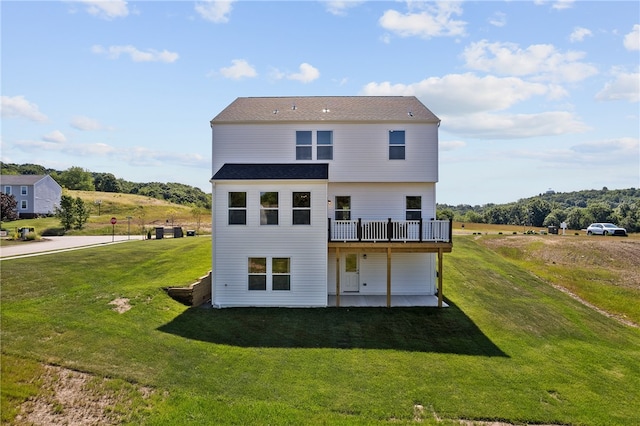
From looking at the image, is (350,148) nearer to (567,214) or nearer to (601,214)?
(601,214)

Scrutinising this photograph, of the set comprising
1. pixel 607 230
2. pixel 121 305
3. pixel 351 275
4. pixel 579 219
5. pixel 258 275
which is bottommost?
pixel 121 305

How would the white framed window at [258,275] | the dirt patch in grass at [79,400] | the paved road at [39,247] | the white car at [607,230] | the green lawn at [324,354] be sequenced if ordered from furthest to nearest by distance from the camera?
1. the white car at [607,230]
2. the paved road at [39,247]
3. the white framed window at [258,275]
4. the green lawn at [324,354]
5. the dirt patch in grass at [79,400]

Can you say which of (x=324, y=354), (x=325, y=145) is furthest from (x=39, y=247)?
(x=324, y=354)

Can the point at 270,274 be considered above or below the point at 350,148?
below

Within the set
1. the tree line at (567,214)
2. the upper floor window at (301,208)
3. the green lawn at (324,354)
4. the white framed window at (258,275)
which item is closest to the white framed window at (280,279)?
the white framed window at (258,275)

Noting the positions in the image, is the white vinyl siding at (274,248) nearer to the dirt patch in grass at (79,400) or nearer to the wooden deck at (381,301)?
the wooden deck at (381,301)

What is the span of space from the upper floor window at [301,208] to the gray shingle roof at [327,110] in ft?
12.6

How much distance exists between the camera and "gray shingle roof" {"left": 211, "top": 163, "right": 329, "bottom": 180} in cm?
1540

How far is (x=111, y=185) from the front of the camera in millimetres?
98438

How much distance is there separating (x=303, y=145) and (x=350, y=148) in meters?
2.22

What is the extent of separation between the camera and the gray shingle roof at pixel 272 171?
15398 mm

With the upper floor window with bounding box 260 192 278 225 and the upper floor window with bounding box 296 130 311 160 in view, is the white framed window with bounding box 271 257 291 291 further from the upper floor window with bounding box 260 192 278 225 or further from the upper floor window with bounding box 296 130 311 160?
the upper floor window with bounding box 296 130 311 160

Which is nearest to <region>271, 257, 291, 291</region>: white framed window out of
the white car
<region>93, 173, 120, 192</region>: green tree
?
the white car

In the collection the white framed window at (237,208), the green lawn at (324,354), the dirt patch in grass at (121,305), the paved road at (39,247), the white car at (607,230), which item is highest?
the white framed window at (237,208)
